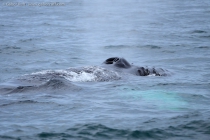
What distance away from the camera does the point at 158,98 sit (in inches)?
502

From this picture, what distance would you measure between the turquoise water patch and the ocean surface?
0.08 feet

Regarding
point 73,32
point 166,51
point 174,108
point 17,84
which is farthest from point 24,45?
point 174,108

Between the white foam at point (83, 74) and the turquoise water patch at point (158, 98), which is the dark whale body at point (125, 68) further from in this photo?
the turquoise water patch at point (158, 98)

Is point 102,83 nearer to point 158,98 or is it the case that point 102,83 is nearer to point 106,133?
point 158,98

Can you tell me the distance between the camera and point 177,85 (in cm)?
1474

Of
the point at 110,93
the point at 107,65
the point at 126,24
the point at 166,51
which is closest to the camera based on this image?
the point at 110,93

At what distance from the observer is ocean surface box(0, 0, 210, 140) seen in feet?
33.6

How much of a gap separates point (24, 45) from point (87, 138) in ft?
56.3

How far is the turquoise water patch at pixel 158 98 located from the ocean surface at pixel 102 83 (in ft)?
0.08

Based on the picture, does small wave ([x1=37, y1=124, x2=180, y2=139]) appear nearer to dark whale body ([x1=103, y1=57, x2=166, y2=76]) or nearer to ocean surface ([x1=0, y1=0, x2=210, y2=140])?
ocean surface ([x1=0, y1=0, x2=210, y2=140])

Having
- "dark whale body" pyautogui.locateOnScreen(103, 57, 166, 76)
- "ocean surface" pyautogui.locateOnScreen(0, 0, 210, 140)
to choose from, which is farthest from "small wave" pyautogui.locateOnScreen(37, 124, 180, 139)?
"dark whale body" pyautogui.locateOnScreen(103, 57, 166, 76)

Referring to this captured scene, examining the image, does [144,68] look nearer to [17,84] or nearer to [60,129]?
[17,84]

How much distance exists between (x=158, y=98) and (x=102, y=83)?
86.5 inches

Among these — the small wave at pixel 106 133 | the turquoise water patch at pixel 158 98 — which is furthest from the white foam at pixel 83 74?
the small wave at pixel 106 133
